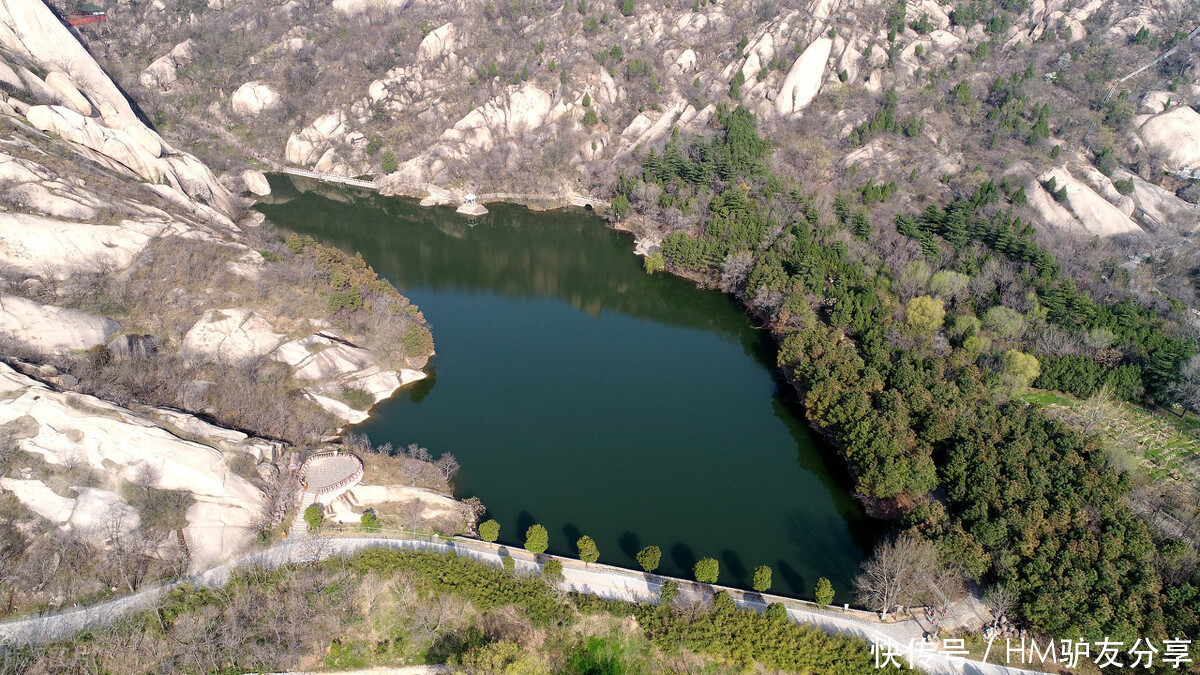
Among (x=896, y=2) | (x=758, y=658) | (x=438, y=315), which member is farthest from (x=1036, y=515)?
(x=896, y=2)

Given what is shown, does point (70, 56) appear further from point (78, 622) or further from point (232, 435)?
point (78, 622)

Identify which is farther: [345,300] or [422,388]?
[345,300]

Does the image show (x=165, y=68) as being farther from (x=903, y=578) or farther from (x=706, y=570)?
(x=903, y=578)

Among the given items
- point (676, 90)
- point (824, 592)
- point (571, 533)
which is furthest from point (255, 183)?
point (824, 592)

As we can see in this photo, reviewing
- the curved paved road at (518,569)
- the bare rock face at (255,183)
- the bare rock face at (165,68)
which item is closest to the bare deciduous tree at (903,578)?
the curved paved road at (518,569)

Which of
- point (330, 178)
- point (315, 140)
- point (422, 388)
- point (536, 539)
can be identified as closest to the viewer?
point (536, 539)

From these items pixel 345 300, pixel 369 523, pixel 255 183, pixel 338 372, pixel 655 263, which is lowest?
pixel 369 523
